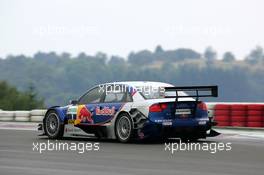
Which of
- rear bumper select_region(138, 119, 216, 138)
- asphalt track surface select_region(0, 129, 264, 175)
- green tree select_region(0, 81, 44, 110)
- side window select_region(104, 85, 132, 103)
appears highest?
green tree select_region(0, 81, 44, 110)

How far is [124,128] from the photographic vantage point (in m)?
14.9

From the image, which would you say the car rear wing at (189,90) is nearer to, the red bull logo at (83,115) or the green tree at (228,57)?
the red bull logo at (83,115)

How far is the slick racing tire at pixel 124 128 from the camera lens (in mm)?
14719

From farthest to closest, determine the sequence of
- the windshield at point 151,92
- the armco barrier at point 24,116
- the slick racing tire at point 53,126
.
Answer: the armco barrier at point 24,116 < the slick racing tire at point 53,126 < the windshield at point 151,92

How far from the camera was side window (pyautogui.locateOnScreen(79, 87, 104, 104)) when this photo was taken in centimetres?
1582

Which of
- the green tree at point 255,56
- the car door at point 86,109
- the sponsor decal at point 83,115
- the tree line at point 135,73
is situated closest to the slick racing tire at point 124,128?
the car door at point 86,109

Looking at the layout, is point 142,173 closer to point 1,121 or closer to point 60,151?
point 60,151

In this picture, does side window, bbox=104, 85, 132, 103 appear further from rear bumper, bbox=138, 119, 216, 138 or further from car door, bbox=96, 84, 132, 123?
rear bumper, bbox=138, 119, 216, 138

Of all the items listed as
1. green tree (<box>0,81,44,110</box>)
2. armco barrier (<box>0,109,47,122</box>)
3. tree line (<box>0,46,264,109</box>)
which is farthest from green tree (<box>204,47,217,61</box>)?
armco barrier (<box>0,109,47,122</box>)

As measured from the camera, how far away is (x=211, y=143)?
14.8 m

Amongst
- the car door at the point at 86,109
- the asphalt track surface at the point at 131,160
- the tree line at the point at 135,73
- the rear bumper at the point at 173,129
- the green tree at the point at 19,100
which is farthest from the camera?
the tree line at the point at 135,73

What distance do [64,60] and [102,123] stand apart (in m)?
181

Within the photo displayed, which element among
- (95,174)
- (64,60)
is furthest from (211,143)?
(64,60)

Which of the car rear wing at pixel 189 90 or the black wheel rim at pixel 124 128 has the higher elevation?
the car rear wing at pixel 189 90
